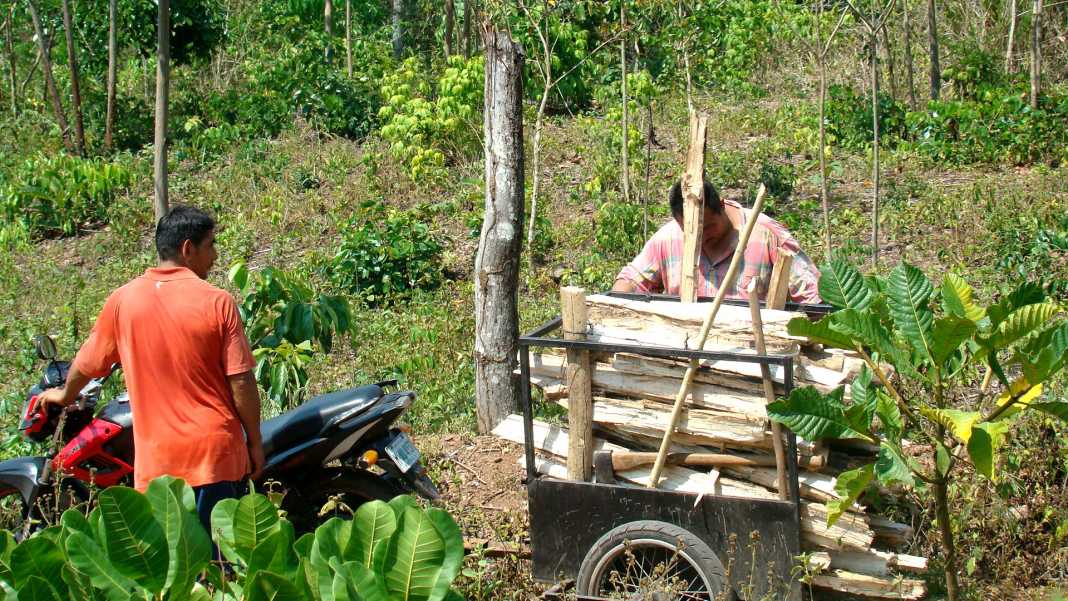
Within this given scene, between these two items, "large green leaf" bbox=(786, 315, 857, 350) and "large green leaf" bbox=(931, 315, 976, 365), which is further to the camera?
"large green leaf" bbox=(786, 315, 857, 350)

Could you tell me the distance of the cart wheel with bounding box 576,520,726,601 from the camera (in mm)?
3799

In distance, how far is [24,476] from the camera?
184 inches

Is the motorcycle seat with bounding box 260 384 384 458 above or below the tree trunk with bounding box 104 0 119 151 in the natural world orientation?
below

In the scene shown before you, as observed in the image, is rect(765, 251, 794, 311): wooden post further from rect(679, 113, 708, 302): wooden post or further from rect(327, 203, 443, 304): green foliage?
rect(327, 203, 443, 304): green foliage

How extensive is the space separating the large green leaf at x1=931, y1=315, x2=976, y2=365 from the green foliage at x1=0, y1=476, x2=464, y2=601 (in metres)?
1.45

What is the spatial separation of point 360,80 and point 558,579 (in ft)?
37.9

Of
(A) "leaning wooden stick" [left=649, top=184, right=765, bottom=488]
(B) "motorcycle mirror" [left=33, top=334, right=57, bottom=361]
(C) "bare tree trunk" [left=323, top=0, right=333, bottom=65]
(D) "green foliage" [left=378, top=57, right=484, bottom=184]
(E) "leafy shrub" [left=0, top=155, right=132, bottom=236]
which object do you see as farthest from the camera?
(C) "bare tree trunk" [left=323, top=0, right=333, bottom=65]

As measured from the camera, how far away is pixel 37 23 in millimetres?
13156

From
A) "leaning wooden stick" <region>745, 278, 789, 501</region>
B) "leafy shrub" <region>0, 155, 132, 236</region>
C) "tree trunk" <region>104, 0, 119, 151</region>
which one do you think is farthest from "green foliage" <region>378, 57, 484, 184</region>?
"leaning wooden stick" <region>745, 278, 789, 501</region>

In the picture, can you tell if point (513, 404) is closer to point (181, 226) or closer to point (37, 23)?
point (181, 226)

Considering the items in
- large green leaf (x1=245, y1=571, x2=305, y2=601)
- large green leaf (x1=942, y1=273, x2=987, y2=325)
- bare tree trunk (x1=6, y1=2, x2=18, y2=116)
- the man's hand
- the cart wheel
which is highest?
bare tree trunk (x1=6, y1=2, x2=18, y2=116)

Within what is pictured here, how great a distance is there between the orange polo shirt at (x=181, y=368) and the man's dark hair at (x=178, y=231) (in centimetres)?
9

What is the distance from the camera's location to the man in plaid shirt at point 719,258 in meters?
4.71

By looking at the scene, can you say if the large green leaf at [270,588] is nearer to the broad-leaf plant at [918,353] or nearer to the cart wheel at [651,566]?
the broad-leaf plant at [918,353]
